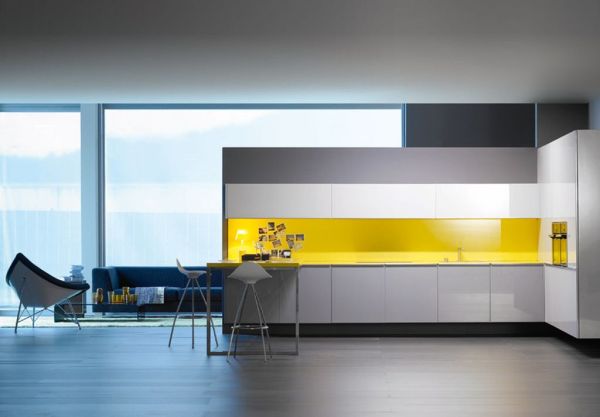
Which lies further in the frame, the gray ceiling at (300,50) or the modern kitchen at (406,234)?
the modern kitchen at (406,234)

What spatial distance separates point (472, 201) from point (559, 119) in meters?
1.52

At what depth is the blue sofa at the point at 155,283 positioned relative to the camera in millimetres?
10102

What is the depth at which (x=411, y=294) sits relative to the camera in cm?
857

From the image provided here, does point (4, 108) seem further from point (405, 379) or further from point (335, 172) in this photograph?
point (405, 379)

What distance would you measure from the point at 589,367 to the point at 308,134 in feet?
18.6

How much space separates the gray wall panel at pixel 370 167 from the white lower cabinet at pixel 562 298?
136 cm

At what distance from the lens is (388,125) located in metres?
11.0

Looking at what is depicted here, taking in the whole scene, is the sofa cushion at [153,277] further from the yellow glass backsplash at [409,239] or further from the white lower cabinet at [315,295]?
the white lower cabinet at [315,295]

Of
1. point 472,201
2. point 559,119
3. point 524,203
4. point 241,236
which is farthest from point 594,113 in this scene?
point 241,236

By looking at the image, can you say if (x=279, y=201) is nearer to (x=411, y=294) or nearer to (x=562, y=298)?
(x=411, y=294)

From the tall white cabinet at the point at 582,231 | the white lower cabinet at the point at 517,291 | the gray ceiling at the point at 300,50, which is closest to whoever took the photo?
the gray ceiling at the point at 300,50

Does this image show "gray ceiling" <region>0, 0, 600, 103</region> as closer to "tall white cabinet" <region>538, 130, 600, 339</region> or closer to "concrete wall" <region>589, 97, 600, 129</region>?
"concrete wall" <region>589, 97, 600, 129</region>

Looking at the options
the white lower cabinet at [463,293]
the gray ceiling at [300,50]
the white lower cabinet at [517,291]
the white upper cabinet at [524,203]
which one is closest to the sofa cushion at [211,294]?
the gray ceiling at [300,50]

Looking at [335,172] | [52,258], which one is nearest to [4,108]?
[52,258]
